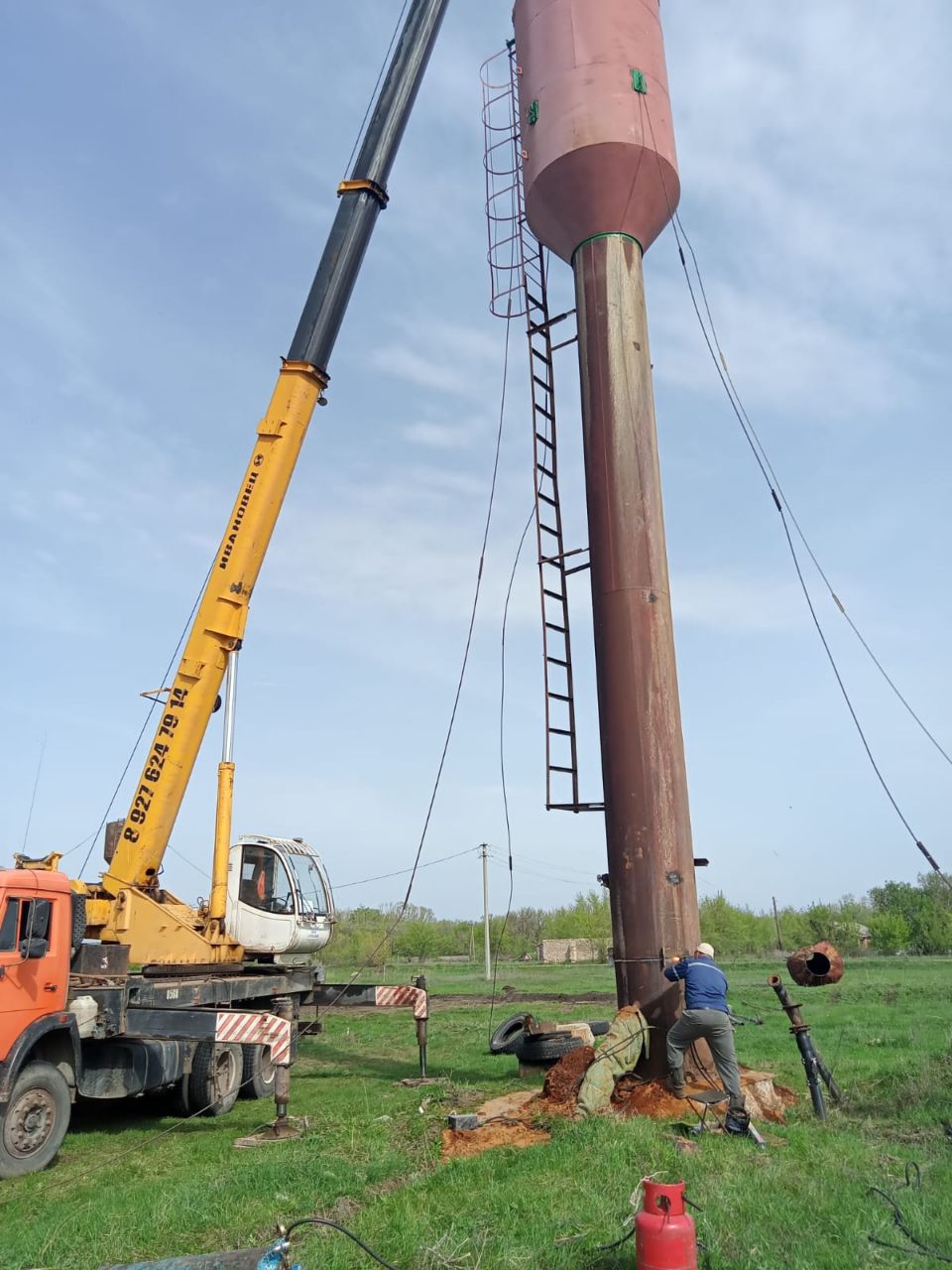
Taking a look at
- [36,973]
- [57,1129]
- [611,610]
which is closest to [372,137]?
[611,610]

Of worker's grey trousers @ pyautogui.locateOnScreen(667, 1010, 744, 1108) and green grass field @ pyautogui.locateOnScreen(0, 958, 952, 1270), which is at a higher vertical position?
worker's grey trousers @ pyautogui.locateOnScreen(667, 1010, 744, 1108)

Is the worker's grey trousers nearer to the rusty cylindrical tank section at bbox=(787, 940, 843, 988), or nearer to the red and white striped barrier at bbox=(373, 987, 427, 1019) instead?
the rusty cylindrical tank section at bbox=(787, 940, 843, 988)

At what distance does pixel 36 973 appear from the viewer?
926cm

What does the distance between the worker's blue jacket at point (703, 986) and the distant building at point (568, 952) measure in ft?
176

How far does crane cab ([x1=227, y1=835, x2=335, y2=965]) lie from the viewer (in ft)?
46.1

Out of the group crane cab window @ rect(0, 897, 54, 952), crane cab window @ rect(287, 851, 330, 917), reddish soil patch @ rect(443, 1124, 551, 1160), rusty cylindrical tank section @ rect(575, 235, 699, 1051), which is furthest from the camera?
crane cab window @ rect(287, 851, 330, 917)

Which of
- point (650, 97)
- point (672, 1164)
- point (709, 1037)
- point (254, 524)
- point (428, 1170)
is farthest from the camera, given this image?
point (254, 524)

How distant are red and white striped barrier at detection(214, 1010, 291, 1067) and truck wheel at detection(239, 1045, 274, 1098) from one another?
211 centimetres

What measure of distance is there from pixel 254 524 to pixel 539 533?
4.16 m

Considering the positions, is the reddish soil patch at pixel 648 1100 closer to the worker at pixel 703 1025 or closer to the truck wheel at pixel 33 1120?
the worker at pixel 703 1025

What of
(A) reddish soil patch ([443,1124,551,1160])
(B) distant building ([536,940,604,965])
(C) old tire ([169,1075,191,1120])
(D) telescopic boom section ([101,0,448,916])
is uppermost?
(D) telescopic boom section ([101,0,448,916])

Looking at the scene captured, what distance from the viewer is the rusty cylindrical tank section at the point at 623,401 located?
952cm

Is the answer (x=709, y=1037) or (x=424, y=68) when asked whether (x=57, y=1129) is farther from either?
(x=424, y=68)

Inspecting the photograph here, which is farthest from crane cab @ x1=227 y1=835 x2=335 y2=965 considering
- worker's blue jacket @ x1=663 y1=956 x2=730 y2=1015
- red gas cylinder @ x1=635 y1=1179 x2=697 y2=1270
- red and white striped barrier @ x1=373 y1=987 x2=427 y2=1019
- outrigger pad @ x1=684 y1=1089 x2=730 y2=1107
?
red gas cylinder @ x1=635 y1=1179 x2=697 y2=1270
